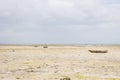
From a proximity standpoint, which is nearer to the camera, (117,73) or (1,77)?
(1,77)

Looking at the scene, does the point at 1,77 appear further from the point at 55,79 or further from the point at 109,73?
the point at 109,73

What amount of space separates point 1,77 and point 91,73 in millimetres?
6934

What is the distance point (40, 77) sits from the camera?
2183 centimetres

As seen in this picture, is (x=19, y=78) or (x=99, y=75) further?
(x=99, y=75)

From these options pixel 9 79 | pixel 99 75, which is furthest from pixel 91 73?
pixel 9 79

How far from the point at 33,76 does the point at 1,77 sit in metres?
2.19

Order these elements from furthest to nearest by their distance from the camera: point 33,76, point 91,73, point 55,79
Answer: point 91,73, point 33,76, point 55,79

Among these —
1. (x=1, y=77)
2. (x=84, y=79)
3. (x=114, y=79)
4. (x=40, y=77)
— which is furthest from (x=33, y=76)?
(x=114, y=79)

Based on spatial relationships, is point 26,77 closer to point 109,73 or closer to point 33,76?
point 33,76

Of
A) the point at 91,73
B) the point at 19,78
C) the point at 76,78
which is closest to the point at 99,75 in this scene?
the point at 91,73

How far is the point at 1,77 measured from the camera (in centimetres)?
2189

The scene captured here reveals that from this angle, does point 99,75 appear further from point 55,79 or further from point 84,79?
point 55,79

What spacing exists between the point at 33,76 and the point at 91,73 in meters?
4.85

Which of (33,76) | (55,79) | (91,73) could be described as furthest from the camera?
(91,73)
